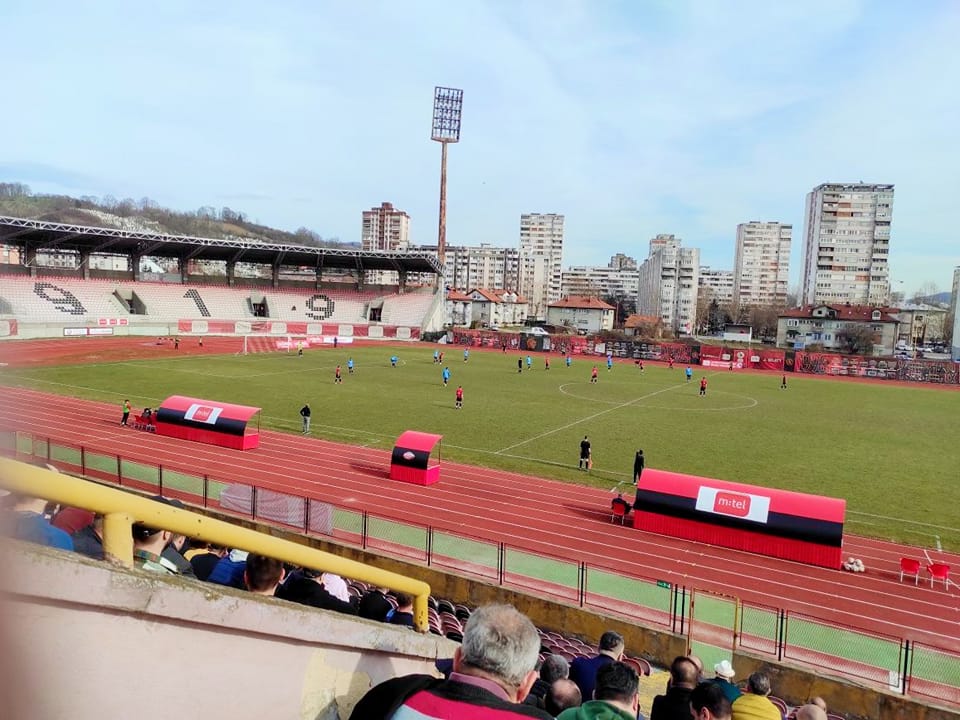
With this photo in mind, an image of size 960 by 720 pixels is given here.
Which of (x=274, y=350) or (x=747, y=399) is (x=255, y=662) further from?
(x=274, y=350)

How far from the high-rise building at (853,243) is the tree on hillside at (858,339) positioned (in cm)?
4769

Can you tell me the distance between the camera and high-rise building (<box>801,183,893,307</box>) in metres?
130

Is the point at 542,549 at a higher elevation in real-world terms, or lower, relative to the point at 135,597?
lower

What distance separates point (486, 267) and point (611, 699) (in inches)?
7346

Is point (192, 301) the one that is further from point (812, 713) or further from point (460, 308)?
point (812, 713)

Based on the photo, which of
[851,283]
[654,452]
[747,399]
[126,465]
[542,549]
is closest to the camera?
[542,549]

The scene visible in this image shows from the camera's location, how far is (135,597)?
188 centimetres

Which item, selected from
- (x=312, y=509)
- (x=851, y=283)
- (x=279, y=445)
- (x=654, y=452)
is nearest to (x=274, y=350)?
(x=279, y=445)

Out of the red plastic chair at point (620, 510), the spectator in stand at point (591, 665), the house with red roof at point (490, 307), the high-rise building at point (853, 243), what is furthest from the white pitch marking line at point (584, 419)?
the high-rise building at point (853, 243)

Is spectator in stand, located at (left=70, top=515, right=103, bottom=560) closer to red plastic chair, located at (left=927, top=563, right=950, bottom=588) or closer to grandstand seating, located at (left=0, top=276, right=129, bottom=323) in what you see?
red plastic chair, located at (left=927, top=563, right=950, bottom=588)

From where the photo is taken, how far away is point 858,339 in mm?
89312

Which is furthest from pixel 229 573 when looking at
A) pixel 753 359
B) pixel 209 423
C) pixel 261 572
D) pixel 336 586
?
pixel 753 359

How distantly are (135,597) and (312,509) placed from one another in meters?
11.7

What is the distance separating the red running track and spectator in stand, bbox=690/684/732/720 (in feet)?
19.0
